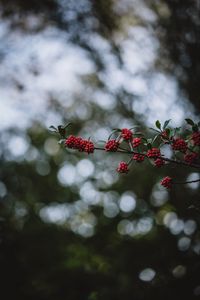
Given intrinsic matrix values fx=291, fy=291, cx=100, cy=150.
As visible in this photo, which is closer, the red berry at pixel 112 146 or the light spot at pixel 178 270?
the red berry at pixel 112 146

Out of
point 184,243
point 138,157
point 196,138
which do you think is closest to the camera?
point 196,138

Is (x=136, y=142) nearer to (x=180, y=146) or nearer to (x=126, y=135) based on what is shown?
(x=126, y=135)

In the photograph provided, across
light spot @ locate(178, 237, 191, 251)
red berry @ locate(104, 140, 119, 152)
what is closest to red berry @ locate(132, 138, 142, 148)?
red berry @ locate(104, 140, 119, 152)

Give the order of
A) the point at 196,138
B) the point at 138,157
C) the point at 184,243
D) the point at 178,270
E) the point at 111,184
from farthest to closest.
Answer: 1. the point at 111,184
2. the point at 184,243
3. the point at 178,270
4. the point at 138,157
5. the point at 196,138

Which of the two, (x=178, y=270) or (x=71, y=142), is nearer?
(x=71, y=142)

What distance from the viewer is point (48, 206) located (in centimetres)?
1172

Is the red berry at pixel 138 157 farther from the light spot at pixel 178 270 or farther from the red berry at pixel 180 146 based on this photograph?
the light spot at pixel 178 270

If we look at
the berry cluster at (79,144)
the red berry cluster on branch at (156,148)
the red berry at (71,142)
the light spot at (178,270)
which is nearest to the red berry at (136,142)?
the red berry cluster on branch at (156,148)

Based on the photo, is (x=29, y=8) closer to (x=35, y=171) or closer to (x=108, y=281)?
(x=108, y=281)

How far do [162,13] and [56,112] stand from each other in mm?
3061

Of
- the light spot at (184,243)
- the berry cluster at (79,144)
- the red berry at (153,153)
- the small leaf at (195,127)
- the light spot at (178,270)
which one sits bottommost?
the light spot at (184,243)

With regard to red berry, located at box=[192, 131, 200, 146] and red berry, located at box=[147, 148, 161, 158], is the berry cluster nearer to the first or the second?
red berry, located at box=[147, 148, 161, 158]

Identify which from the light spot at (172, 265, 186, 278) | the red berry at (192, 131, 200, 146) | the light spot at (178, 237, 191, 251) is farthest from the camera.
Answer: the light spot at (178, 237, 191, 251)

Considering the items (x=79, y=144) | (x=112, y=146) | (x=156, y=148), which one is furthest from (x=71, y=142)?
(x=156, y=148)
